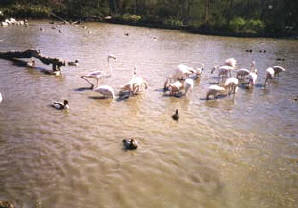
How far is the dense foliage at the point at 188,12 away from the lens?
4178 cm

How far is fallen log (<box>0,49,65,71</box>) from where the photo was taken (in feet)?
52.7

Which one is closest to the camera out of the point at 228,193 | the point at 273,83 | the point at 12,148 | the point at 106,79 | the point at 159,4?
the point at 228,193

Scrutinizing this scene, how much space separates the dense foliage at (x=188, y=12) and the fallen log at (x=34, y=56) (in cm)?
2812

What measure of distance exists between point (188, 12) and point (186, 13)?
447mm

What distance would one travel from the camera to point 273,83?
1664 cm

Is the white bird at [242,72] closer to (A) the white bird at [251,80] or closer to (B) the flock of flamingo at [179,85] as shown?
(B) the flock of flamingo at [179,85]

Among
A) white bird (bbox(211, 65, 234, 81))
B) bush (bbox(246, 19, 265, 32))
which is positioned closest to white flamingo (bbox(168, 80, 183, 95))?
white bird (bbox(211, 65, 234, 81))

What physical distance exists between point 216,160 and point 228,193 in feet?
4.64

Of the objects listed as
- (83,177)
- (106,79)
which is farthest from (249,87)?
(83,177)

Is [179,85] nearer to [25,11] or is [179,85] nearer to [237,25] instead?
[237,25]

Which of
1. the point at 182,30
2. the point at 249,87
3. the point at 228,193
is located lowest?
the point at 228,193

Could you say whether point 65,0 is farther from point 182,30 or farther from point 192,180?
point 192,180

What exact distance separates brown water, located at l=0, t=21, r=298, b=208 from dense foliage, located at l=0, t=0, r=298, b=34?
2832 centimetres

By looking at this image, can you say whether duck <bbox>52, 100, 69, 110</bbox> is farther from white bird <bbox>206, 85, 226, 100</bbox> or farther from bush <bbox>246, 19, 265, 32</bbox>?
bush <bbox>246, 19, 265, 32</bbox>
